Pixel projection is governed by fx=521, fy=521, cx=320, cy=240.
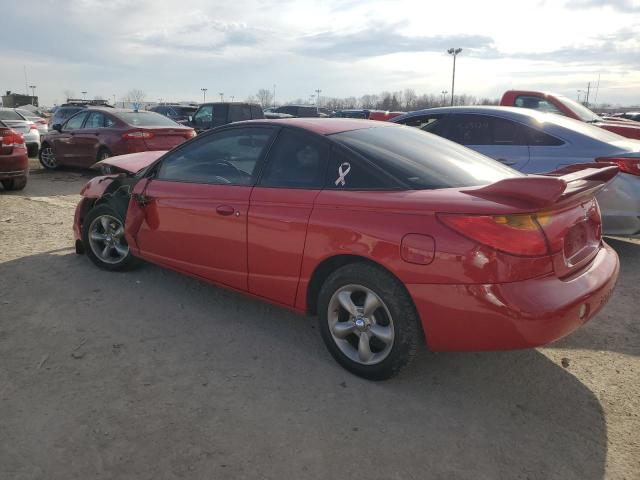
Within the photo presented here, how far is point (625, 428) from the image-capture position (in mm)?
2693

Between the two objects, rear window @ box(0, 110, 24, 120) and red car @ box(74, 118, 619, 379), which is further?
rear window @ box(0, 110, 24, 120)

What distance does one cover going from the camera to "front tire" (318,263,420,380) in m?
2.88

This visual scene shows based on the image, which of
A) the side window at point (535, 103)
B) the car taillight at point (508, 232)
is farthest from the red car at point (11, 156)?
the side window at point (535, 103)

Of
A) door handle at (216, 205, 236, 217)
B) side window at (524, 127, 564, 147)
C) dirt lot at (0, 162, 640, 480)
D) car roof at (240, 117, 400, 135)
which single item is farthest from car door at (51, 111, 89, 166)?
side window at (524, 127, 564, 147)

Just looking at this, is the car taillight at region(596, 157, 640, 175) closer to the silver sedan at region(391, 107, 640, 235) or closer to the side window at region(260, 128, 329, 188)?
the silver sedan at region(391, 107, 640, 235)

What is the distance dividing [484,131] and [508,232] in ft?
12.8

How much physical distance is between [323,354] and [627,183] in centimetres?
374

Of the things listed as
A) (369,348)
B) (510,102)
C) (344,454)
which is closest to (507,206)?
(369,348)

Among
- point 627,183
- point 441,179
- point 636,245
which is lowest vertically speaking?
point 636,245

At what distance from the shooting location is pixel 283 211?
3.38 metres

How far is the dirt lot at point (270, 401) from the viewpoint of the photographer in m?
2.42

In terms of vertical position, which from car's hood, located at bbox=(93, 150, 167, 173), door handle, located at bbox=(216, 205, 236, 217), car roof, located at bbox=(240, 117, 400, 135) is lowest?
door handle, located at bbox=(216, 205, 236, 217)

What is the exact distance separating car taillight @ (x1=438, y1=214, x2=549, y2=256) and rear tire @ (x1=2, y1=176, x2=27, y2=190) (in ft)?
29.1

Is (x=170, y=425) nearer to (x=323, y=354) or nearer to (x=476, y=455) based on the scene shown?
(x=323, y=354)
